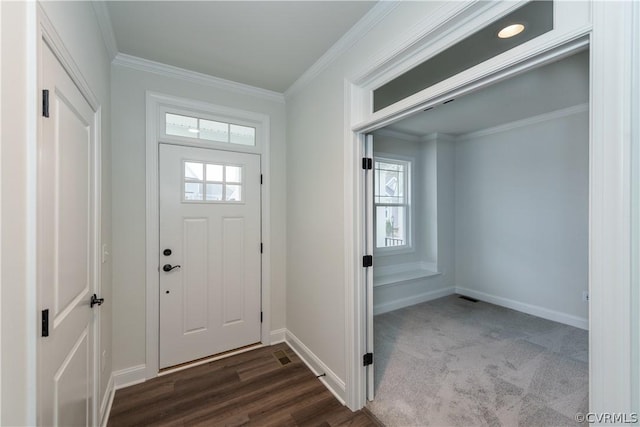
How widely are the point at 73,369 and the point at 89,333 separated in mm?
349

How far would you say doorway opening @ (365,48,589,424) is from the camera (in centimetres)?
222

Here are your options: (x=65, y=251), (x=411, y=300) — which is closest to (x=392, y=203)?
(x=411, y=300)

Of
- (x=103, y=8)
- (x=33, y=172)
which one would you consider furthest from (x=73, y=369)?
(x=103, y=8)

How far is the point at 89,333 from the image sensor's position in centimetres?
159

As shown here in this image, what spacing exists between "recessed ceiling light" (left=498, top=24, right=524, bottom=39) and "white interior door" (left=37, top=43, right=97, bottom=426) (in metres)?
1.87

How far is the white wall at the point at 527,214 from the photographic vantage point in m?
3.27

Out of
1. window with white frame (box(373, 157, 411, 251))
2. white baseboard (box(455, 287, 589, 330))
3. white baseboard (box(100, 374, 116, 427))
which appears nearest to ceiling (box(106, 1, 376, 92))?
window with white frame (box(373, 157, 411, 251))

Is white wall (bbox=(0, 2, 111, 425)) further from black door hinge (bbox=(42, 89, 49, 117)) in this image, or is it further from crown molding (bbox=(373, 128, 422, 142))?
crown molding (bbox=(373, 128, 422, 142))

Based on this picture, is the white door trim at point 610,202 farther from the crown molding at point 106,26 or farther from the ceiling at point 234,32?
the crown molding at point 106,26

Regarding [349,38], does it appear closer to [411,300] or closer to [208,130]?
[208,130]

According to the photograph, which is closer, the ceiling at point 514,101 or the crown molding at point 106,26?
the crown molding at point 106,26

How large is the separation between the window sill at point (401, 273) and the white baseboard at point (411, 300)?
30 centimetres

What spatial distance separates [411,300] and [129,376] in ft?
11.6

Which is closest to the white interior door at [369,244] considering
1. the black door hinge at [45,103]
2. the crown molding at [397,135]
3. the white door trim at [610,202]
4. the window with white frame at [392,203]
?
the white door trim at [610,202]
